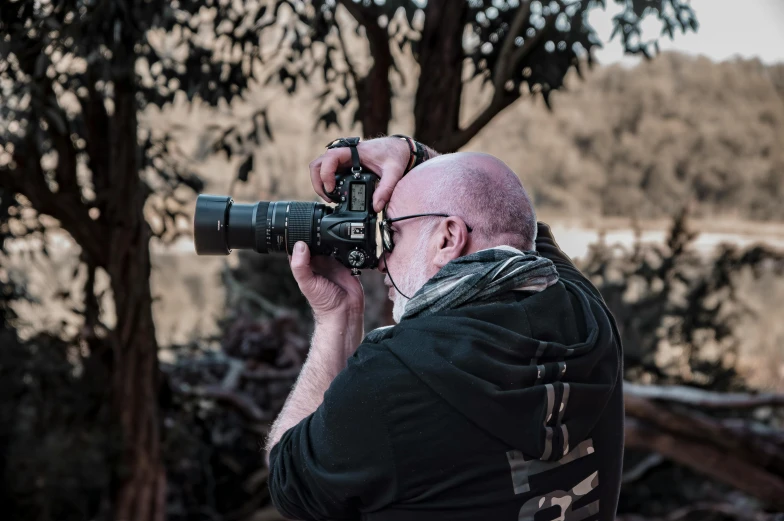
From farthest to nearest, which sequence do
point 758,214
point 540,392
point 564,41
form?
point 758,214, point 564,41, point 540,392

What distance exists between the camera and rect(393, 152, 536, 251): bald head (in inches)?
49.9

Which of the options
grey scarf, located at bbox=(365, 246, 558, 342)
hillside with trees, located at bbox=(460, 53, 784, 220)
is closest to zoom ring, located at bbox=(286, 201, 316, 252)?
grey scarf, located at bbox=(365, 246, 558, 342)

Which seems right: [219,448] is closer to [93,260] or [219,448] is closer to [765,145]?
[93,260]

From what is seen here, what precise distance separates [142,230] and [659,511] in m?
3.76

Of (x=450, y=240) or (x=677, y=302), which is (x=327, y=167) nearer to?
(x=450, y=240)

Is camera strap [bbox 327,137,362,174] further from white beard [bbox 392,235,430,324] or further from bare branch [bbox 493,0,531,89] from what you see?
bare branch [bbox 493,0,531,89]

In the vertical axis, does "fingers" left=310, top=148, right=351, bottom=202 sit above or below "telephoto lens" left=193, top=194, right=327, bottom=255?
above

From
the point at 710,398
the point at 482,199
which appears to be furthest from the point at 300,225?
the point at 710,398

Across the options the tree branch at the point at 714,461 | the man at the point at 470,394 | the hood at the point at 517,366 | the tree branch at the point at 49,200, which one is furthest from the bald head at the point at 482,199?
the tree branch at the point at 714,461

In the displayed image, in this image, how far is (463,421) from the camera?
1.14 m

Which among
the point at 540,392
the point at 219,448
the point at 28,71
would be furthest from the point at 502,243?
the point at 219,448

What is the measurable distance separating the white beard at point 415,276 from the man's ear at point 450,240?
0.12 ft

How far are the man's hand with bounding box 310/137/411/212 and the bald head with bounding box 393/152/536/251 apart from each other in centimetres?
23

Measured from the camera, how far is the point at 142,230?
314 centimetres
